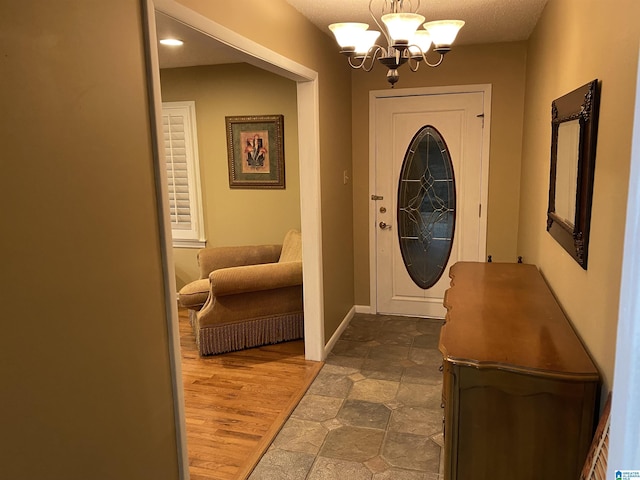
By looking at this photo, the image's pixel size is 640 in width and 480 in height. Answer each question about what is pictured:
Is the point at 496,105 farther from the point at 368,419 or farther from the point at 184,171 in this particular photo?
the point at 184,171

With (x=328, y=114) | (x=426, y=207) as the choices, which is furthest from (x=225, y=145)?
(x=426, y=207)

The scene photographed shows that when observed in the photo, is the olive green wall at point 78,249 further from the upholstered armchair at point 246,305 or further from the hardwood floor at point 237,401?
the upholstered armchair at point 246,305

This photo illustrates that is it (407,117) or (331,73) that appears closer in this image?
(331,73)

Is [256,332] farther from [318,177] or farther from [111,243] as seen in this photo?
[111,243]

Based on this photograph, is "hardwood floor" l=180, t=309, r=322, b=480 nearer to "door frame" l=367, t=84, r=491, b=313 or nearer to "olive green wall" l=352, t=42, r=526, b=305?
"door frame" l=367, t=84, r=491, b=313

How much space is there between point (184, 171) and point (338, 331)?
2.19 meters

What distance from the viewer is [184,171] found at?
4828 millimetres

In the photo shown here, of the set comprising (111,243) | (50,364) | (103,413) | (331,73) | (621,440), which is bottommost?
(103,413)

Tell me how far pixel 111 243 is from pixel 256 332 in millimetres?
2558

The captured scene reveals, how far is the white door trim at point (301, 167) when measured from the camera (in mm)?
1626

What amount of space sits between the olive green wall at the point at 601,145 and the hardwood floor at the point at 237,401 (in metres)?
1.68

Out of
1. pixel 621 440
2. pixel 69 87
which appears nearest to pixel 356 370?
pixel 69 87

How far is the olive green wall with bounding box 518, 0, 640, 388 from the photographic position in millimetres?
1344

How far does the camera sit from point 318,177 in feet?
11.2
